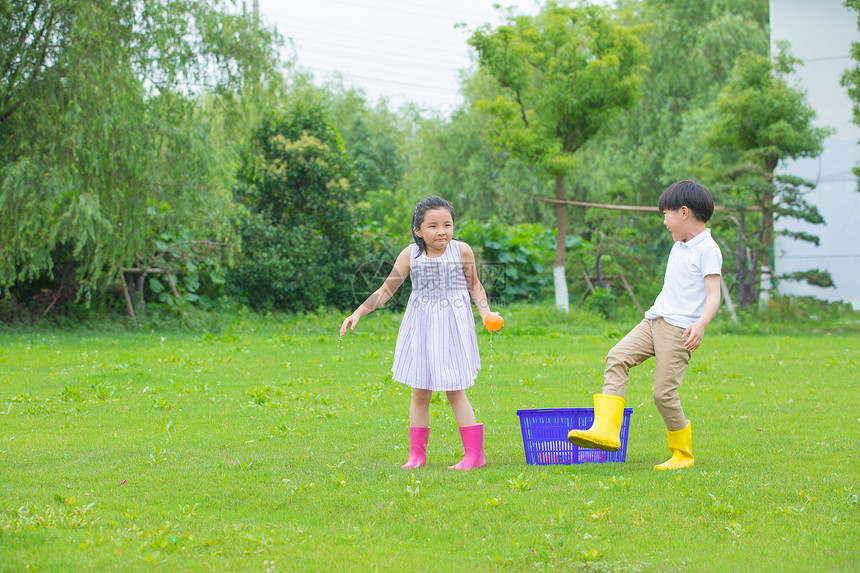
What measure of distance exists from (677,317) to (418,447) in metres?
1.78

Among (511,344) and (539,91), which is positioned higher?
(539,91)

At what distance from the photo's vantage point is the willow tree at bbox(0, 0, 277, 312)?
528 inches

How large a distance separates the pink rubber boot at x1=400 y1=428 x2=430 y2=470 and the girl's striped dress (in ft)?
0.97

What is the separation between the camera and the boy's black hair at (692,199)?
16.4 ft

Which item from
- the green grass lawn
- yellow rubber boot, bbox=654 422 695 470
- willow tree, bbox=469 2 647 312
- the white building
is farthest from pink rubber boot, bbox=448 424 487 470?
the white building

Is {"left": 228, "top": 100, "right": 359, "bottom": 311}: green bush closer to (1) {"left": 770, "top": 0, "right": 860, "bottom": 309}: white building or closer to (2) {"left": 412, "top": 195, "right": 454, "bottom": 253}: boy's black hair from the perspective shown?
(1) {"left": 770, "top": 0, "right": 860, "bottom": 309}: white building

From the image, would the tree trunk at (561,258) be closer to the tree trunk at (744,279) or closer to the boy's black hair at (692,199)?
the tree trunk at (744,279)

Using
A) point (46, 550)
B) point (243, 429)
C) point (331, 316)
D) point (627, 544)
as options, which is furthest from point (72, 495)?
point (331, 316)

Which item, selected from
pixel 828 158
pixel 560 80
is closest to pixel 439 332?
pixel 560 80

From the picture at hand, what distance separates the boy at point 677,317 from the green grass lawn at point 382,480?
1.27 ft

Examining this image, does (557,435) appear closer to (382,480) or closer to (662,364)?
(662,364)

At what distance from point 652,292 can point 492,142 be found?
5179mm

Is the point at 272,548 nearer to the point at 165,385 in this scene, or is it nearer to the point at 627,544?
the point at 627,544

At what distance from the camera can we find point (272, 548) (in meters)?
3.40
